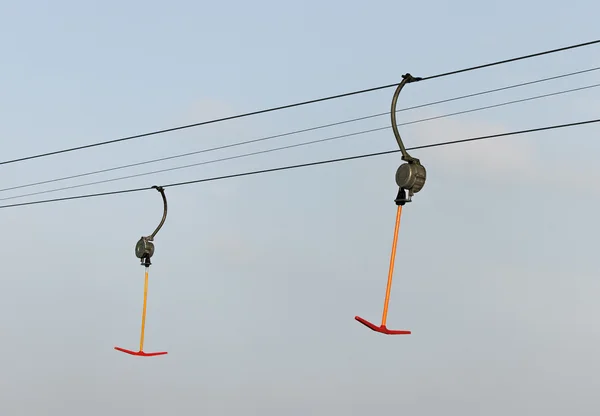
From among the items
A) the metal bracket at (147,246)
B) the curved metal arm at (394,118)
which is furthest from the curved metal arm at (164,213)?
the curved metal arm at (394,118)

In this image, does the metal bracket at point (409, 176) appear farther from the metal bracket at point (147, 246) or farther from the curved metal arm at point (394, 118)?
the metal bracket at point (147, 246)

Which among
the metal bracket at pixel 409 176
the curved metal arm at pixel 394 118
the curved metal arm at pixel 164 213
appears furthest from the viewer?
the curved metal arm at pixel 164 213

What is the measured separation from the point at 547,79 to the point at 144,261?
679cm

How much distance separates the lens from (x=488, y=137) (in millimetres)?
Answer: 12648

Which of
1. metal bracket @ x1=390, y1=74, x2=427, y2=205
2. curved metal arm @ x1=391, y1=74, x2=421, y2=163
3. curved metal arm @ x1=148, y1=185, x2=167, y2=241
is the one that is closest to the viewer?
metal bracket @ x1=390, y1=74, x2=427, y2=205

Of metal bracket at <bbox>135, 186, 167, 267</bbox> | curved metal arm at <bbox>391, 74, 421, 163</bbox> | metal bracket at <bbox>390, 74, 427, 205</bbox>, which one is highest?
curved metal arm at <bbox>391, 74, 421, 163</bbox>

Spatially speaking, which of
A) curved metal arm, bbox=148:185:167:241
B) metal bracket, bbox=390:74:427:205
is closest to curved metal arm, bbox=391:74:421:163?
metal bracket, bbox=390:74:427:205

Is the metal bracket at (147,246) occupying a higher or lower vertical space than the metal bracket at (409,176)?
lower

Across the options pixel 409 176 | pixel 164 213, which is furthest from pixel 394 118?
pixel 164 213

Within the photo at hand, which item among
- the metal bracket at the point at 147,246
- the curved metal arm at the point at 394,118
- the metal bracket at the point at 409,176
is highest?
the curved metal arm at the point at 394,118

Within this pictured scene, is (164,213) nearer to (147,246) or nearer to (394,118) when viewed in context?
(147,246)

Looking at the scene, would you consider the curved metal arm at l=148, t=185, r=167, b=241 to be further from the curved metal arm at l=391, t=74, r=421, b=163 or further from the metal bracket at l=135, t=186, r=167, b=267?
the curved metal arm at l=391, t=74, r=421, b=163

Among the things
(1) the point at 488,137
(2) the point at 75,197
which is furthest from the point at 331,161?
(2) the point at 75,197

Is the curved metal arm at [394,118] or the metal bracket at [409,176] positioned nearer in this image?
the metal bracket at [409,176]
